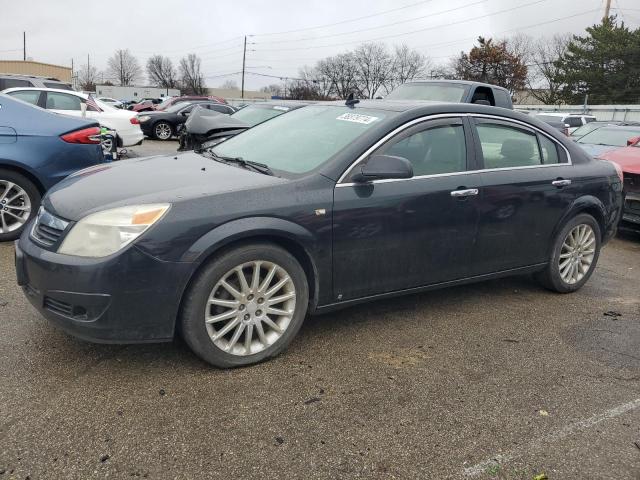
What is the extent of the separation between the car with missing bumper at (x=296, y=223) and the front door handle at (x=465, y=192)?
0.03 ft

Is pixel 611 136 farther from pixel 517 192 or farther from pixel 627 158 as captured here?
pixel 517 192

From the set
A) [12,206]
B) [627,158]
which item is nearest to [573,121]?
[627,158]

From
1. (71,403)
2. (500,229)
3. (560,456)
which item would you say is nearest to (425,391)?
(560,456)

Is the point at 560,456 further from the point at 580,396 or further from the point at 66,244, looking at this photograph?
the point at 66,244

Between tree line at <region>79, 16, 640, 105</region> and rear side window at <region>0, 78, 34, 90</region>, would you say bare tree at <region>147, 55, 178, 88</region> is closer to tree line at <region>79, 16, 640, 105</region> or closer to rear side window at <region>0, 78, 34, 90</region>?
tree line at <region>79, 16, 640, 105</region>

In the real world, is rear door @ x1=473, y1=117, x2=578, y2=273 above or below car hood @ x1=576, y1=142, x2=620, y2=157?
below

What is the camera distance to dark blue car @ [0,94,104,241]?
5266 millimetres

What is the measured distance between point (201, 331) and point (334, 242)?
952 mm

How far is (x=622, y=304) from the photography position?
477 centimetres

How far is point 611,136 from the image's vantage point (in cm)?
1034

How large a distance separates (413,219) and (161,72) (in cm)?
10705

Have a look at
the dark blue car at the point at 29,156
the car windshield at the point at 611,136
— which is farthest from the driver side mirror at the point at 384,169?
the car windshield at the point at 611,136

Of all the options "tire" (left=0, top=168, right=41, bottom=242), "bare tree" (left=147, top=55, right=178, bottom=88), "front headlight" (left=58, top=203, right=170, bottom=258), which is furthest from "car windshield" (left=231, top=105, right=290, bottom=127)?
"bare tree" (left=147, top=55, right=178, bottom=88)

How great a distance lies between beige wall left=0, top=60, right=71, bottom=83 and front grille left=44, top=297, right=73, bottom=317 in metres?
68.9
